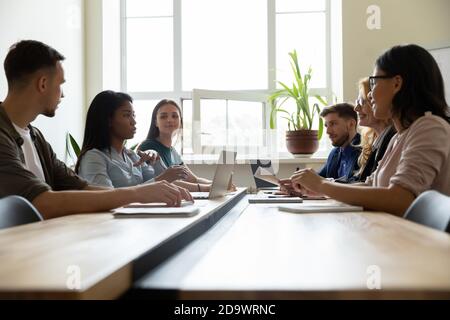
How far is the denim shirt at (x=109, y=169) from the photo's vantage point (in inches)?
99.0

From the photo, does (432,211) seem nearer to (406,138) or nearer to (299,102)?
(406,138)

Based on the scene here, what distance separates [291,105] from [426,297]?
4501 mm

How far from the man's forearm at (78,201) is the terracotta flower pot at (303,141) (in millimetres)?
3095

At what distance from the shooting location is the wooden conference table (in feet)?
1.99

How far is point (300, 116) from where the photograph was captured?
468 cm

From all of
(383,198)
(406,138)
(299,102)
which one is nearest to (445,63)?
(299,102)

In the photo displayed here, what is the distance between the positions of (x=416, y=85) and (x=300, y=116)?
283cm

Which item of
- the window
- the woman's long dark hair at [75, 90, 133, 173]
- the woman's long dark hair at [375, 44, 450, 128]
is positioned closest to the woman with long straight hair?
the woman's long dark hair at [75, 90, 133, 173]

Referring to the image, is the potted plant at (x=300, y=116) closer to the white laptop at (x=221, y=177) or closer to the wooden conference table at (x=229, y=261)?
the white laptop at (x=221, y=177)

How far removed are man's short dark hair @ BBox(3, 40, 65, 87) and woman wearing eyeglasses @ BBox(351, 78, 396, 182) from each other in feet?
5.19

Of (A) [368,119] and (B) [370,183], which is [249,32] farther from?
(B) [370,183]

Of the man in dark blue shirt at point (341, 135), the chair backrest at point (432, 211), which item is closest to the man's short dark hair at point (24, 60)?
the chair backrest at point (432, 211)

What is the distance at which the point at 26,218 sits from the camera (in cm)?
132
